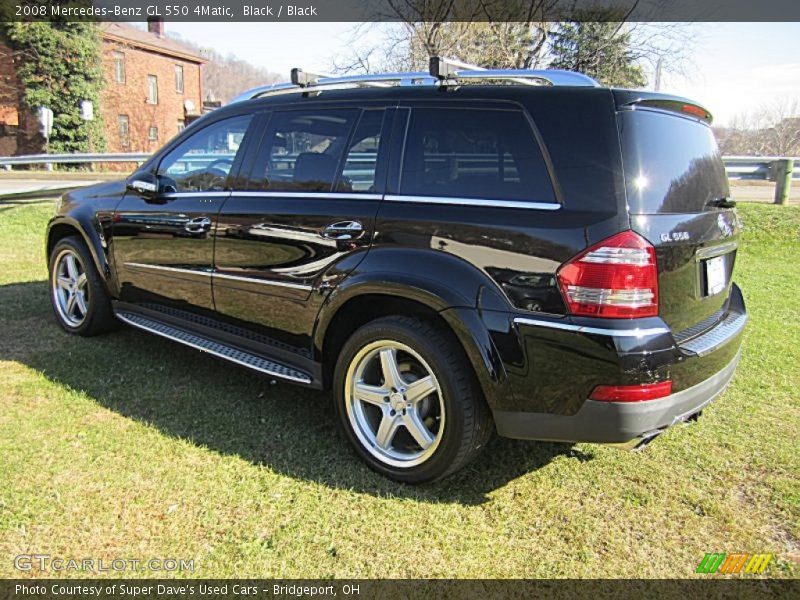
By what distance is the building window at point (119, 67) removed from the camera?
3556cm

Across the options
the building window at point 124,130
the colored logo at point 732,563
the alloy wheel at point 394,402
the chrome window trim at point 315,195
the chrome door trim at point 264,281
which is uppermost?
the building window at point 124,130

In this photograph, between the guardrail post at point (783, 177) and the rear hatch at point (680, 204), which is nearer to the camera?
the rear hatch at point (680, 204)

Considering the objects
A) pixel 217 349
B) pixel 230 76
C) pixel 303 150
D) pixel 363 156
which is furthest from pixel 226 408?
pixel 230 76

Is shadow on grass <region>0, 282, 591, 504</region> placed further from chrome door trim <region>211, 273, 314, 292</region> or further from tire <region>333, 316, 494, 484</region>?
chrome door trim <region>211, 273, 314, 292</region>

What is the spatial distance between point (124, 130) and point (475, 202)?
39569 millimetres

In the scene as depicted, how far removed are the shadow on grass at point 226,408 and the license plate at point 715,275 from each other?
1.10 metres

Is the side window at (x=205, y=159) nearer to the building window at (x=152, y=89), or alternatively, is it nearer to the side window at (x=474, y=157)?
the side window at (x=474, y=157)

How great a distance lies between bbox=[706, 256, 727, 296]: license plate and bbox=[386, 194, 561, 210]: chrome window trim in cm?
89

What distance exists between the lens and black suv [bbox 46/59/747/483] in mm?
2420

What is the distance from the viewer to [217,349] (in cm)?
374

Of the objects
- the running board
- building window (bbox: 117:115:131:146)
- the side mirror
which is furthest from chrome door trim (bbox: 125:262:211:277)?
building window (bbox: 117:115:131:146)

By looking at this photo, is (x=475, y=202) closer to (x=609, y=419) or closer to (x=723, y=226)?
(x=609, y=419)

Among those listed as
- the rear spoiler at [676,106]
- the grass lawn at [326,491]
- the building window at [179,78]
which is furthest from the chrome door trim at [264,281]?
the building window at [179,78]

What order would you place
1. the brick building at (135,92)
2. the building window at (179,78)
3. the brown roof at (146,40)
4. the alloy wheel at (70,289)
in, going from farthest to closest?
the building window at (179,78) < the brown roof at (146,40) < the brick building at (135,92) < the alloy wheel at (70,289)
